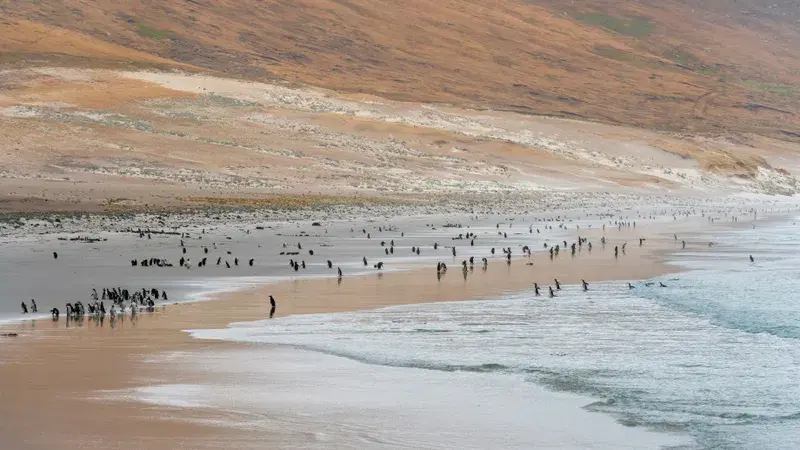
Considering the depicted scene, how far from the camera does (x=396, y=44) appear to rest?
148125 mm

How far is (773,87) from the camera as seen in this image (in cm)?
17225

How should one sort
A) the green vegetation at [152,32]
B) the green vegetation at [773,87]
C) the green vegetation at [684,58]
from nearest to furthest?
the green vegetation at [152,32]
the green vegetation at [773,87]
the green vegetation at [684,58]

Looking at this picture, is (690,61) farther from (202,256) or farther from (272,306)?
(272,306)

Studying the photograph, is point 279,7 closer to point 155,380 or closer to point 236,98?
point 236,98

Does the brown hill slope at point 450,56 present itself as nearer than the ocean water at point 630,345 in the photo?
No

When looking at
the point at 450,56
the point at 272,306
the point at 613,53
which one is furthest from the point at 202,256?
the point at 613,53

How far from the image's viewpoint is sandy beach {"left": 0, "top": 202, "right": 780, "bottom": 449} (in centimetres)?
1057

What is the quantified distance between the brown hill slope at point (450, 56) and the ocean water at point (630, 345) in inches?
3613

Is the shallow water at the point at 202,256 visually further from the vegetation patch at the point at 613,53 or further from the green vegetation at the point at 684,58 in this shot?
the green vegetation at the point at 684,58

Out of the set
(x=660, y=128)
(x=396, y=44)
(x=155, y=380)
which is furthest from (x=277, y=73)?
(x=155, y=380)

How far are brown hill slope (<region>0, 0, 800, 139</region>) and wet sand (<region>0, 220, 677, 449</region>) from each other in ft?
284

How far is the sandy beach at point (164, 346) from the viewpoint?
34.7 feet

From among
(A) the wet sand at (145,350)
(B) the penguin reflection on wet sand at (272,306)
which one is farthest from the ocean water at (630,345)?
(A) the wet sand at (145,350)

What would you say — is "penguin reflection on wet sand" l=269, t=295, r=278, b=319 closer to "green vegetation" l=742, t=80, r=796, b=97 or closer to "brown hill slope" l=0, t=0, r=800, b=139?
"brown hill slope" l=0, t=0, r=800, b=139
